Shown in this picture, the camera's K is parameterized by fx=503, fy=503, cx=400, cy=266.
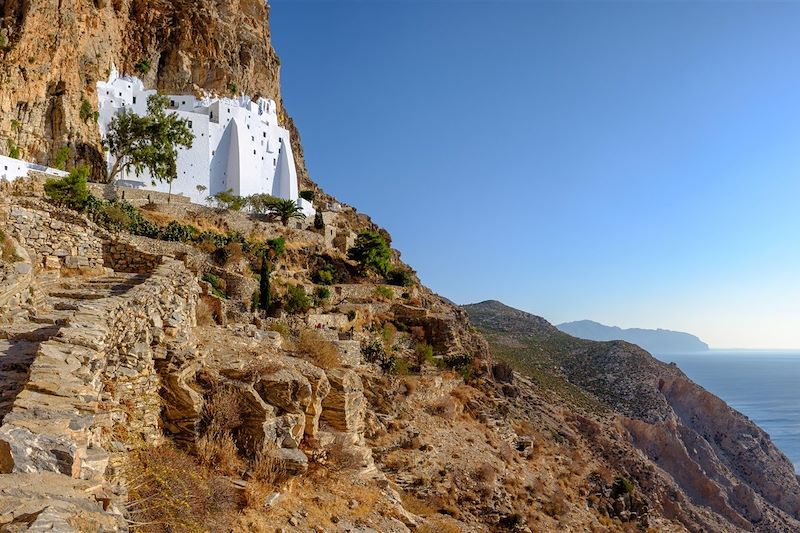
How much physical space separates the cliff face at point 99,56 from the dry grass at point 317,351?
22.0m

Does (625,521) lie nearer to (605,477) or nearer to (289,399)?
(605,477)

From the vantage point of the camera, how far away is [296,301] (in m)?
20.2

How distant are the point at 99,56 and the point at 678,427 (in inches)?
1833

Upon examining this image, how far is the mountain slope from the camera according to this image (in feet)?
106

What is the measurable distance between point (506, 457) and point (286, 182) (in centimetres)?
2638

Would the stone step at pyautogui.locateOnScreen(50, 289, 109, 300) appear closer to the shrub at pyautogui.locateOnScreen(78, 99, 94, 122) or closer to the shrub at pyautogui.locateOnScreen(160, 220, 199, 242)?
the shrub at pyautogui.locateOnScreen(160, 220, 199, 242)

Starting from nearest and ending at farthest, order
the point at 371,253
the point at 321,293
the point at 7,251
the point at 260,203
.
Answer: the point at 7,251 → the point at 321,293 → the point at 371,253 → the point at 260,203

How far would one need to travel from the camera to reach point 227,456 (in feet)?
17.5

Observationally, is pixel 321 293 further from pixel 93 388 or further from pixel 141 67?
pixel 141 67

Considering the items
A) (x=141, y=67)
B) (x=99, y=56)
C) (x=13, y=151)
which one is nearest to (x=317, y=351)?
(x=13, y=151)

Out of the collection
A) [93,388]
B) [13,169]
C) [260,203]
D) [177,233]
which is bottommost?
[93,388]

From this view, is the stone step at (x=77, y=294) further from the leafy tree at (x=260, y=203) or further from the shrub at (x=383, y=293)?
the leafy tree at (x=260, y=203)

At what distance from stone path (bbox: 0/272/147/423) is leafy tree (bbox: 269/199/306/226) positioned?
20.5 metres

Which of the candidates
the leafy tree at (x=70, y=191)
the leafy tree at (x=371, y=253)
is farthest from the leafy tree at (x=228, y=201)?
the leafy tree at (x=70, y=191)
